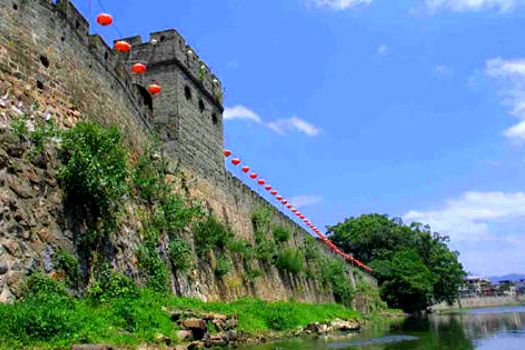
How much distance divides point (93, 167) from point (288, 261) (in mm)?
14657

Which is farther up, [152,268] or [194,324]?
[152,268]

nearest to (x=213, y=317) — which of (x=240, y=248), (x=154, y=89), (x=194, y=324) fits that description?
(x=194, y=324)

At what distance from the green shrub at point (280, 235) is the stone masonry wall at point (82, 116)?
366 cm

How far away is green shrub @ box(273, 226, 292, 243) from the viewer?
2419 cm

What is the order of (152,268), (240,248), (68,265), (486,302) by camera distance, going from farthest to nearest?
(486,302)
(240,248)
(152,268)
(68,265)

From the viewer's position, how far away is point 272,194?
26.7 m

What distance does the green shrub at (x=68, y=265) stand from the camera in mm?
8555

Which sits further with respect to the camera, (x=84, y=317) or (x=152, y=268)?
(x=152, y=268)

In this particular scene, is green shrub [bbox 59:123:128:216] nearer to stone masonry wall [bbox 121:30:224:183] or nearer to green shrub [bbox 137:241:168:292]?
green shrub [bbox 137:241:168:292]

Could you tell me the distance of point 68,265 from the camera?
869cm

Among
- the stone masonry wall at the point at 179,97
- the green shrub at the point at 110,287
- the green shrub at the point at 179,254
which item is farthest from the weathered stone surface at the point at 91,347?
the stone masonry wall at the point at 179,97

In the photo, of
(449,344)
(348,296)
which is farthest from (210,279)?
(348,296)

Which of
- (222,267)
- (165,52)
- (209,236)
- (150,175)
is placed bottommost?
(222,267)

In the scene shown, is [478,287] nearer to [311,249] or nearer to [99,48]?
[311,249]
